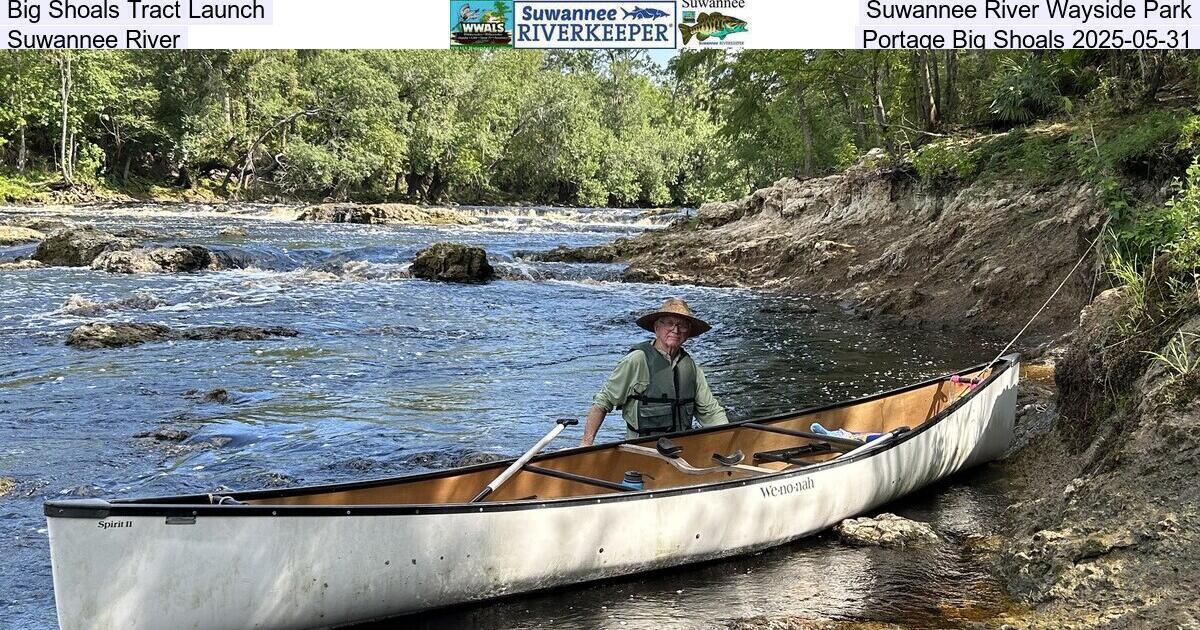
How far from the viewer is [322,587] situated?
488 cm

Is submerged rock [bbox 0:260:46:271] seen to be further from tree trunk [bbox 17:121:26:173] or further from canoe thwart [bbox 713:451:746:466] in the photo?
tree trunk [bbox 17:121:26:173]

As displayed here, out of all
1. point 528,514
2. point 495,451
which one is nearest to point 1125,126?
point 495,451

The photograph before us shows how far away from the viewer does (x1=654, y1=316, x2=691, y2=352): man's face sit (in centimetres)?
660

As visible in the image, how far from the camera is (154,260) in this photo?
20.8m

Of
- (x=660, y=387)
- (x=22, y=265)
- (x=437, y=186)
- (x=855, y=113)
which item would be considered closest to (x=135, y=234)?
(x=22, y=265)

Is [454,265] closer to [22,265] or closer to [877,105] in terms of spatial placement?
[22,265]

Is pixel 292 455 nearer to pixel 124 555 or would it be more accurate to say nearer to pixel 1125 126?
pixel 124 555

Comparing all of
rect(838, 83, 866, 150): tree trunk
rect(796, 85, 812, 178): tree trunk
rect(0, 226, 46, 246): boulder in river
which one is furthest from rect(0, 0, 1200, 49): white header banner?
rect(796, 85, 812, 178): tree trunk

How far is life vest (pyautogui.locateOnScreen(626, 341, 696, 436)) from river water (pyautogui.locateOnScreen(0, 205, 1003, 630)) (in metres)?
1.09

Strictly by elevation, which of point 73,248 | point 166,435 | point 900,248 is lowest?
point 166,435

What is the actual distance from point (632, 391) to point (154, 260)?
16.4m

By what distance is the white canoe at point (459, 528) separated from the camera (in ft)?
14.6

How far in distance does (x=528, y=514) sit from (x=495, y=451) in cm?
335

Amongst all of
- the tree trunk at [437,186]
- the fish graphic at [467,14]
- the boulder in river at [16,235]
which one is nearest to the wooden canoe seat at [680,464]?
the fish graphic at [467,14]
